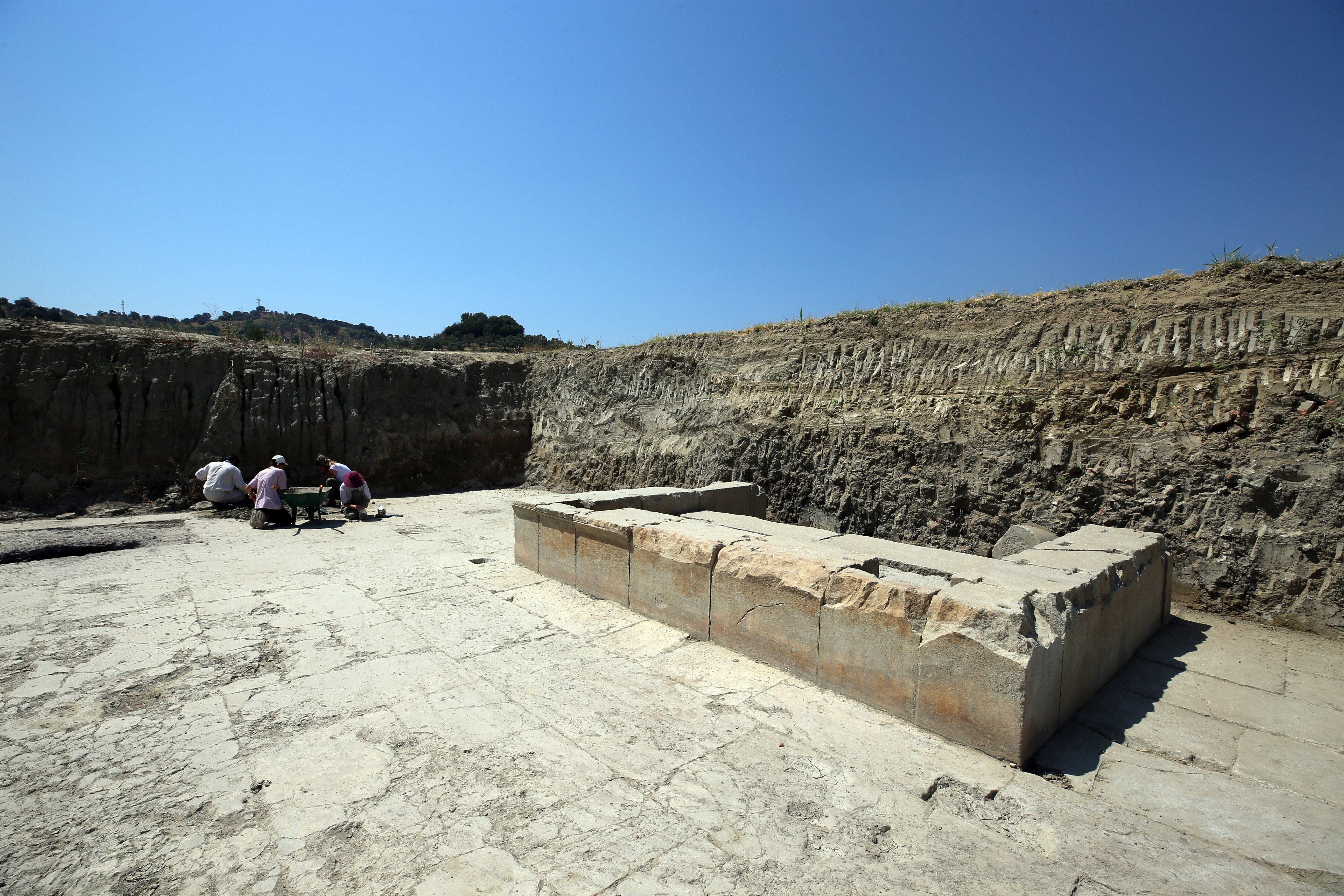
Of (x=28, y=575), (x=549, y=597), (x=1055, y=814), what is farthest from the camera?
(x=28, y=575)

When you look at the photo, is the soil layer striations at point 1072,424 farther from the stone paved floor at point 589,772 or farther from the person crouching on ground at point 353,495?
the person crouching on ground at point 353,495

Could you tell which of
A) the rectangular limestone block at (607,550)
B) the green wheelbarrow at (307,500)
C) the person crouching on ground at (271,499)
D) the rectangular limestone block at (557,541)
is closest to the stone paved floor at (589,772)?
the rectangular limestone block at (607,550)

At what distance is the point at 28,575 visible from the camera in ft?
20.1

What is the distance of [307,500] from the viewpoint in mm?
8891

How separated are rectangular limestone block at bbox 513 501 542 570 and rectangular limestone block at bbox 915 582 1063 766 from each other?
13.2 feet

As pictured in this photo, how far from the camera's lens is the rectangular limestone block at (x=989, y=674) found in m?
3.02

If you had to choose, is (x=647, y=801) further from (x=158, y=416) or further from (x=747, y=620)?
(x=158, y=416)

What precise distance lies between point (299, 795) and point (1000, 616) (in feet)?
10.8

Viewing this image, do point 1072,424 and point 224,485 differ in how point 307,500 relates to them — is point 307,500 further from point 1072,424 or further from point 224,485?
point 1072,424

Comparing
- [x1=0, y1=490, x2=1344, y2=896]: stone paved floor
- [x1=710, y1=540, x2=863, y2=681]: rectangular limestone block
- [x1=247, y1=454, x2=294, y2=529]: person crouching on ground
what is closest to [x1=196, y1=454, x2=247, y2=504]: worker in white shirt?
[x1=247, y1=454, x2=294, y2=529]: person crouching on ground

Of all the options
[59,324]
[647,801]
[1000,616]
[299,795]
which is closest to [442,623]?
[299,795]

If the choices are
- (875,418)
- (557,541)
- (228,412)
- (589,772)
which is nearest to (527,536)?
(557,541)

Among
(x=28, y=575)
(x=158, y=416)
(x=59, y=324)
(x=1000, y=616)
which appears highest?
(x=59, y=324)

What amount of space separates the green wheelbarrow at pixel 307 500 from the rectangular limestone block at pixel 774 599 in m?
6.94
